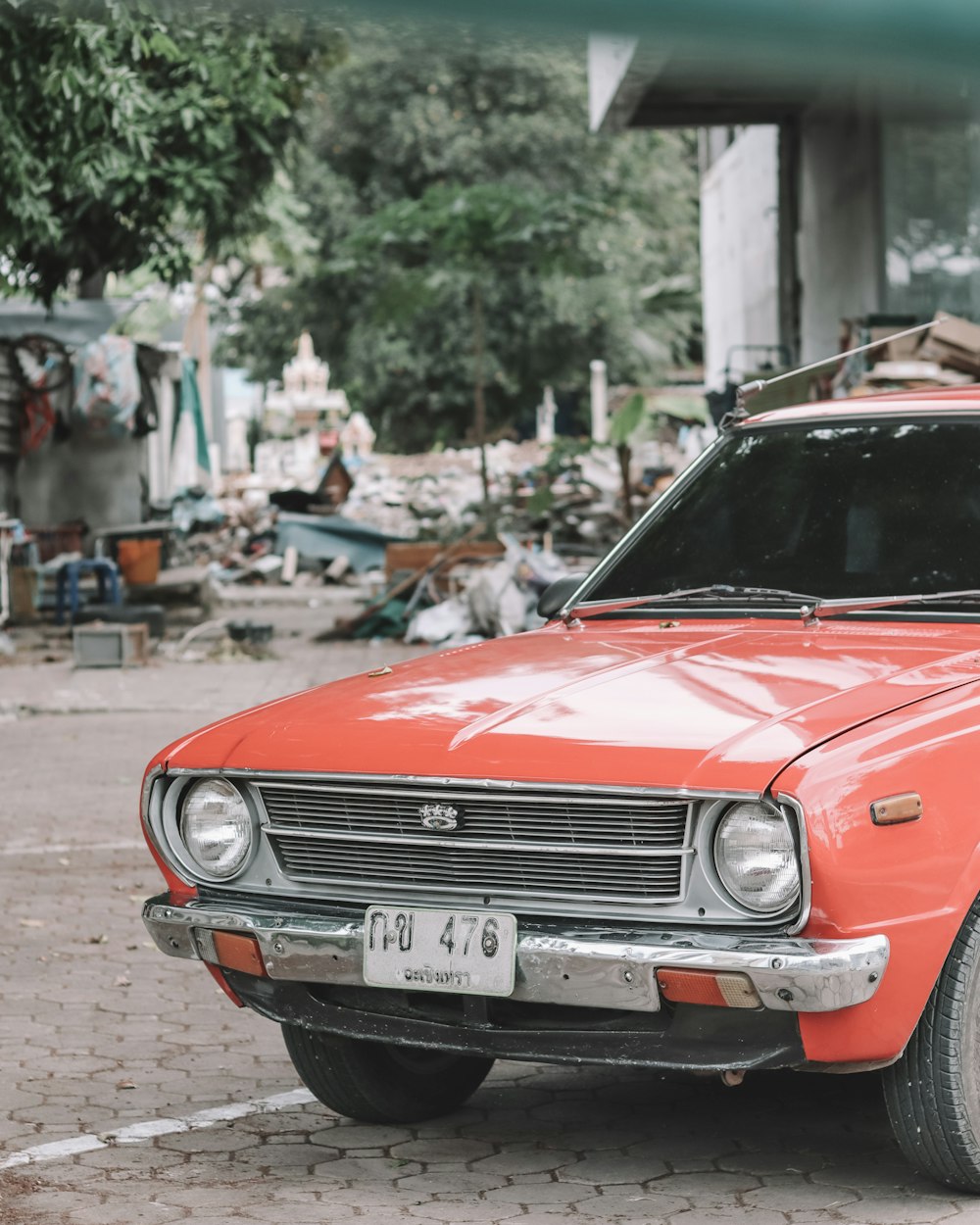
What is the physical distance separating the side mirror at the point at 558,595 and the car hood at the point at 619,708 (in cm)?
59

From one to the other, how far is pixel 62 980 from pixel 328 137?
1561 inches

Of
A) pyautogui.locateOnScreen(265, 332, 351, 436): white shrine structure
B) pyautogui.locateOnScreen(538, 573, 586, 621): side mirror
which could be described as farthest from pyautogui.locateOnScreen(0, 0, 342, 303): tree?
pyautogui.locateOnScreen(265, 332, 351, 436): white shrine structure

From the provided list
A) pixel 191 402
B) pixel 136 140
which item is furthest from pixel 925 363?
pixel 191 402

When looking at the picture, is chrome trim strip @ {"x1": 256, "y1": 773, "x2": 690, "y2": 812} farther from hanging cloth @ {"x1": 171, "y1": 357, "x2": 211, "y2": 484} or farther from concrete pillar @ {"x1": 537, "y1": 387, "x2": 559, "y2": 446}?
concrete pillar @ {"x1": 537, "y1": 387, "x2": 559, "y2": 446}

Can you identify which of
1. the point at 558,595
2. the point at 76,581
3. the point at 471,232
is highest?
the point at 471,232

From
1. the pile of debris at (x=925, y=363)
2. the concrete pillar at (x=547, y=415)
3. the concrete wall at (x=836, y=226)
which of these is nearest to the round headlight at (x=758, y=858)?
the pile of debris at (x=925, y=363)

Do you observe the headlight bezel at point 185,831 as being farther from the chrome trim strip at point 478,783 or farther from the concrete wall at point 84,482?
the concrete wall at point 84,482

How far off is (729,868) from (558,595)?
183 centimetres

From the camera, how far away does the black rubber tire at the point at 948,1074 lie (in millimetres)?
3049

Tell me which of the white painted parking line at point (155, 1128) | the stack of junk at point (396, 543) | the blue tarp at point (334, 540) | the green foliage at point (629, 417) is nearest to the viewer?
the white painted parking line at point (155, 1128)

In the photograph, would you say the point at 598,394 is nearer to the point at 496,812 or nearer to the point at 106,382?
the point at 106,382

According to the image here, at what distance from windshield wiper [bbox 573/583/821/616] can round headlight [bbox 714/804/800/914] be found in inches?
44.8

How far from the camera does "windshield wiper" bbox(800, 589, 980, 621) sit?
390 cm

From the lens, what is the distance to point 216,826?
11.7 ft
